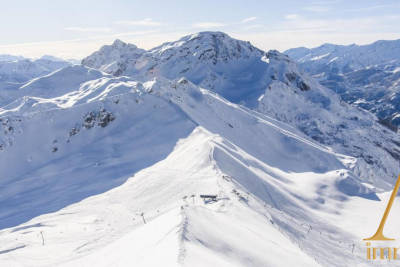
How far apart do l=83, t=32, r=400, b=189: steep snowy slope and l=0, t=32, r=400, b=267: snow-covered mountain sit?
12.5 meters

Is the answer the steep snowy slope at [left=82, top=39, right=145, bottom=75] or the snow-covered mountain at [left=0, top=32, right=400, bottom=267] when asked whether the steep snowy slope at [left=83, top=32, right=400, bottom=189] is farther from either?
the snow-covered mountain at [left=0, top=32, right=400, bottom=267]

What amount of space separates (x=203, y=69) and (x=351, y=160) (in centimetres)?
9752

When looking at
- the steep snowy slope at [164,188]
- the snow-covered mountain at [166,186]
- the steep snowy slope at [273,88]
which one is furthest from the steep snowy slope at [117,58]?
the steep snowy slope at [164,188]

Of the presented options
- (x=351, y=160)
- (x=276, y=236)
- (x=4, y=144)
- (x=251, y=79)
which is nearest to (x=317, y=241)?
(x=276, y=236)

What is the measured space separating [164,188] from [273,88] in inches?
3928

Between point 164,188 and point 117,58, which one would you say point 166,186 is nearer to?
point 164,188

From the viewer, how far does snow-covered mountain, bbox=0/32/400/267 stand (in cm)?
1959

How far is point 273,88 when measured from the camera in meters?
126

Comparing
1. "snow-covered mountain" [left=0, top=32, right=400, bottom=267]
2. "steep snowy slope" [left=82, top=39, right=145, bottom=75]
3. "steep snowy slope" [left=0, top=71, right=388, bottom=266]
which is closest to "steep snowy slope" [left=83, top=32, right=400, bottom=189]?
"steep snowy slope" [left=82, top=39, right=145, bottom=75]

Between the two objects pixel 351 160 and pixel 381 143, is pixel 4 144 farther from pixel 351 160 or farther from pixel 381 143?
pixel 381 143

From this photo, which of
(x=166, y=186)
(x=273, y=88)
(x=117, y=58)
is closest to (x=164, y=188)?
(x=166, y=186)

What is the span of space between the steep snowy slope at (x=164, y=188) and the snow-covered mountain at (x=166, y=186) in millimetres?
171

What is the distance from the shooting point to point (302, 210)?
38.3 metres

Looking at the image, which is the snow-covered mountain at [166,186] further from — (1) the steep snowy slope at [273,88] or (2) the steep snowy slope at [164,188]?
(1) the steep snowy slope at [273,88]
